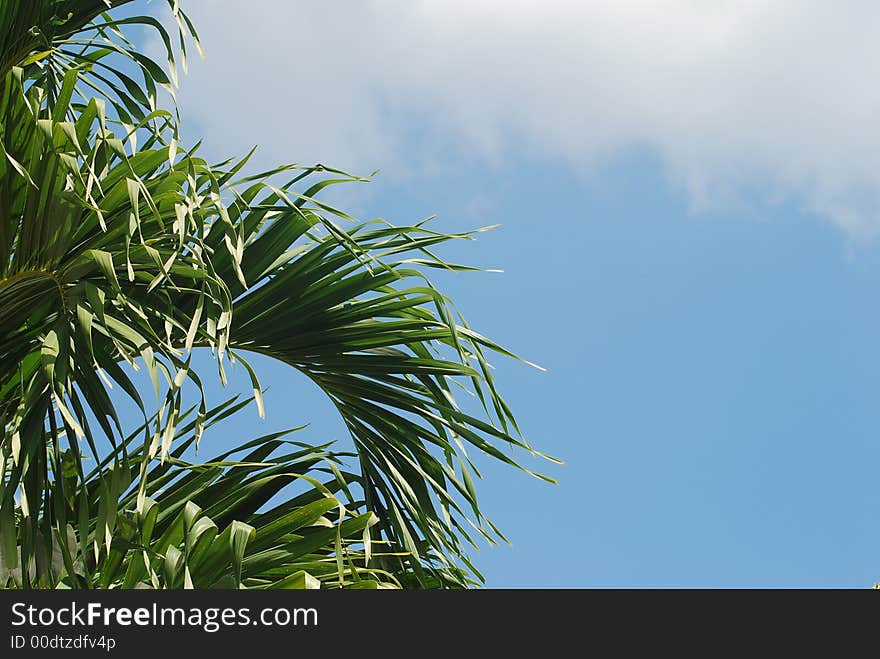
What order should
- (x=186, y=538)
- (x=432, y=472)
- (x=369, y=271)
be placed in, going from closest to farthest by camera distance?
(x=186, y=538) < (x=369, y=271) < (x=432, y=472)

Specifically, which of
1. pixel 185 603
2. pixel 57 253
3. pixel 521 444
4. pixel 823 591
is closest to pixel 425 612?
pixel 185 603

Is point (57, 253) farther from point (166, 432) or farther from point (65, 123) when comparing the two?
point (166, 432)

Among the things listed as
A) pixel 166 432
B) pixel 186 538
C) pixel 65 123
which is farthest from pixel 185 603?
pixel 65 123

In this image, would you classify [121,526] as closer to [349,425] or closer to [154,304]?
[154,304]

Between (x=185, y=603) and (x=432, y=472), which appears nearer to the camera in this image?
(x=185, y=603)

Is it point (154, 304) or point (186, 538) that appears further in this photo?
point (154, 304)

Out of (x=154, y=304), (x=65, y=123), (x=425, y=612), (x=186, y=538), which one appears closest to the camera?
(x=425, y=612)

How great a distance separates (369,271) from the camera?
5.71 ft

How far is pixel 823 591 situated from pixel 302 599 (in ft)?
2.05

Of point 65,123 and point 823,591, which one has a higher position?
point 65,123

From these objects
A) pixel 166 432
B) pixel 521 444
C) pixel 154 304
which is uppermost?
pixel 154 304

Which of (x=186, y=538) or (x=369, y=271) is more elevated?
(x=369, y=271)

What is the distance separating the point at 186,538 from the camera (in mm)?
1243

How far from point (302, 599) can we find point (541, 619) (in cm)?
29
